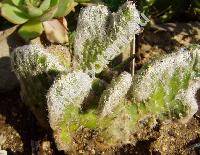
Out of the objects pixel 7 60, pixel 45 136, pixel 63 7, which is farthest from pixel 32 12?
pixel 45 136

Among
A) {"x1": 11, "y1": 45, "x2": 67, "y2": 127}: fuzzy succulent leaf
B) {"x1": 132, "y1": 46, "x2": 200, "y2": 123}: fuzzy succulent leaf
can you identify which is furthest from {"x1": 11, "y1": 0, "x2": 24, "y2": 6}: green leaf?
{"x1": 132, "y1": 46, "x2": 200, "y2": 123}: fuzzy succulent leaf

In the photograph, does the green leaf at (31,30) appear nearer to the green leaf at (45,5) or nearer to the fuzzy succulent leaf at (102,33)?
the green leaf at (45,5)

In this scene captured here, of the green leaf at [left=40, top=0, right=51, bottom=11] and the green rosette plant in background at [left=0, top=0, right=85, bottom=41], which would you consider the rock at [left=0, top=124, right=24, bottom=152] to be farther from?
the green leaf at [left=40, top=0, right=51, bottom=11]

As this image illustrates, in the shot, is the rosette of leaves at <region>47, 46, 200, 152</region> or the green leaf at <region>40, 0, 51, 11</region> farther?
the green leaf at <region>40, 0, 51, 11</region>

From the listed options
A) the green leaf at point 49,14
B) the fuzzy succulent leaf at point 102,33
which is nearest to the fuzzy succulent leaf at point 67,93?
the fuzzy succulent leaf at point 102,33

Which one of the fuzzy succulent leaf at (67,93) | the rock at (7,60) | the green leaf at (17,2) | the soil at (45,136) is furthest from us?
the rock at (7,60)

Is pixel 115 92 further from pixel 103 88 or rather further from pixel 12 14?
pixel 12 14

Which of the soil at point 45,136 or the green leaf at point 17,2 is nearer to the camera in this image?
the soil at point 45,136
